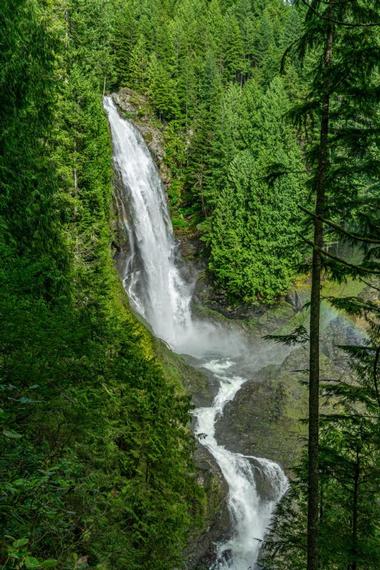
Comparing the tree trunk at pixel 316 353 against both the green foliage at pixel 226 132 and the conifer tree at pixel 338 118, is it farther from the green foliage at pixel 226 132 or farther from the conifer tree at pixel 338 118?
the green foliage at pixel 226 132

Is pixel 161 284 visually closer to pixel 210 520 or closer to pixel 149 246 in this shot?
pixel 149 246

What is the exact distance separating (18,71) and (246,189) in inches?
974

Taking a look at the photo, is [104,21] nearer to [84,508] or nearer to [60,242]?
[60,242]

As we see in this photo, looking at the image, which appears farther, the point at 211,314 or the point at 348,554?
the point at 211,314

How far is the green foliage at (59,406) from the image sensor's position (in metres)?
3.33

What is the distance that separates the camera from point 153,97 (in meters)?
38.2

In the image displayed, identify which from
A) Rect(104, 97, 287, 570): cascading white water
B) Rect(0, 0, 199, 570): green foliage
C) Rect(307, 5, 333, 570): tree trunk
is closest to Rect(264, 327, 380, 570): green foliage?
Rect(307, 5, 333, 570): tree trunk

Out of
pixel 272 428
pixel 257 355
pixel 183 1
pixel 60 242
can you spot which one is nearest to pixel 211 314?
pixel 257 355

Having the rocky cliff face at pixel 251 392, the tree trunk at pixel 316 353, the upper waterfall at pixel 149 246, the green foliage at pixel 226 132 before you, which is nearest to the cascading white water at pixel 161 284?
the upper waterfall at pixel 149 246

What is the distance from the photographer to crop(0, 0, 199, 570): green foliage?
333 centimetres

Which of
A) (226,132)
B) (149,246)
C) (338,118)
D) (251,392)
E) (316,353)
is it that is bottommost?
(251,392)

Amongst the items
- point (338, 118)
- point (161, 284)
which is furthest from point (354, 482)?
point (161, 284)

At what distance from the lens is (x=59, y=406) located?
466cm

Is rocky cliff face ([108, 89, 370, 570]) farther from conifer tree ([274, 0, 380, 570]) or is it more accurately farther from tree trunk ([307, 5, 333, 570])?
conifer tree ([274, 0, 380, 570])
